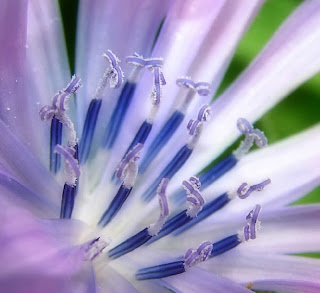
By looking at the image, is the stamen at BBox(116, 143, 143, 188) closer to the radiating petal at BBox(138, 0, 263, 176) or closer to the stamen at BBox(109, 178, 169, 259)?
the stamen at BBox(109, 178, 169, 259)

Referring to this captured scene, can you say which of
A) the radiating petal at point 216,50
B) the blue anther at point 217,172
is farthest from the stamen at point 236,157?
the radiating petal at point 216,50

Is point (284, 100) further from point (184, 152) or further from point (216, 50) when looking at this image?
point (184, 152)

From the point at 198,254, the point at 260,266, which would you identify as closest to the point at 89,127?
the point at 198,254

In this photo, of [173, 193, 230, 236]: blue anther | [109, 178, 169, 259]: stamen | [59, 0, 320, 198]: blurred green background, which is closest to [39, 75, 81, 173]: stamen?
[109, 178, 169, 259]: stamen

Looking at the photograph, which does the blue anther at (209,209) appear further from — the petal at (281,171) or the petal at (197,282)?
the petal at (197,282)

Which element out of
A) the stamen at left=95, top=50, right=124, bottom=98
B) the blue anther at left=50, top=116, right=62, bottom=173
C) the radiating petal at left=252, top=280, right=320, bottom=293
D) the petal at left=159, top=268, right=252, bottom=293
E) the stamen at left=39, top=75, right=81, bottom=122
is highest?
the stamen at left=95, top=50, right=124, bottom=98

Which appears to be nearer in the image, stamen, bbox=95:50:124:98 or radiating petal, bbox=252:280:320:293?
radiating petal, bbox=252:280:320:293
